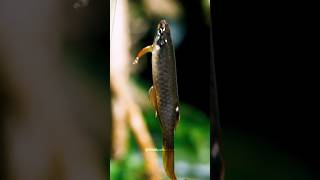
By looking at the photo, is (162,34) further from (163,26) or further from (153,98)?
(153,98)

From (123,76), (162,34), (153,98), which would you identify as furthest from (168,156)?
(162,34)

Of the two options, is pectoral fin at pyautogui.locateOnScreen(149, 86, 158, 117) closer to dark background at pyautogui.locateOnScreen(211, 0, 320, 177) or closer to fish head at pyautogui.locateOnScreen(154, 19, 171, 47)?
fish head at pyautogui.locateOnScreen(154, 19, 171, 47)

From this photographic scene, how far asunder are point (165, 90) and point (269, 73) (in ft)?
1.83

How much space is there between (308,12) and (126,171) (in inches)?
50.4

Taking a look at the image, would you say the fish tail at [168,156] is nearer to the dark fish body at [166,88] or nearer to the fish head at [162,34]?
the dark fish body at [166,88]

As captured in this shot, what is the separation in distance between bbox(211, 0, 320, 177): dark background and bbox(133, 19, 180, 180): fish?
249 mm

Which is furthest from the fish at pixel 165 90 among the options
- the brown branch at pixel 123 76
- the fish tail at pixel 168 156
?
the brown branch at pixel 123 76

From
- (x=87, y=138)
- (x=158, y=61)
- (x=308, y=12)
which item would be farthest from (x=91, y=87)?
(x=308, y=12)

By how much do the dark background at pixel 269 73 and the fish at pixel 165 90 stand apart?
0.25 metres

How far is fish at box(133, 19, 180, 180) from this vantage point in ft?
8.56

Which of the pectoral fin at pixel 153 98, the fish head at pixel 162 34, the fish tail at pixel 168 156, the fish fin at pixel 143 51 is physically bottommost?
the fish tail at pixel 168 156

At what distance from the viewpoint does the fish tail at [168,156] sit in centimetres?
262

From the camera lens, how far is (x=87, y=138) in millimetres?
2857

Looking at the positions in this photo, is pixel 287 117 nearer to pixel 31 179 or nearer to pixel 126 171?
pixel 126 171
